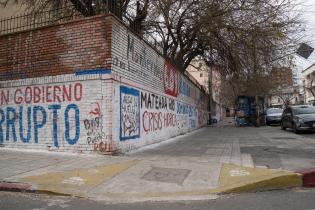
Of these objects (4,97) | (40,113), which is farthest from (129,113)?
(4,97)

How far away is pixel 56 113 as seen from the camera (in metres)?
12.0

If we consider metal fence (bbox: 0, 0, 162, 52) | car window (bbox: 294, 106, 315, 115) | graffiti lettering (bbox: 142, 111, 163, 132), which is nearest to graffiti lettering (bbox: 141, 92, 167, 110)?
graffiti lettering (bbox: 142, 111, 163, 132)

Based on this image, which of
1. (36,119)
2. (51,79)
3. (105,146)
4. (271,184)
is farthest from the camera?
(36,119)

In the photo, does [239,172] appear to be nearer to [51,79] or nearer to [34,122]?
[51,79]

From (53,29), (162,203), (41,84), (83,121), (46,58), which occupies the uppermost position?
(53,29)

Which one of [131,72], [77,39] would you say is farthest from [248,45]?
[77,39]

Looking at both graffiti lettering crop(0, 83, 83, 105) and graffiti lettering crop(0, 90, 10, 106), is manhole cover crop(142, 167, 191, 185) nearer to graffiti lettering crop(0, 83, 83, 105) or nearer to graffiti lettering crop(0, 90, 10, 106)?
graffiti lettering crop(0, 83, 83, 105)

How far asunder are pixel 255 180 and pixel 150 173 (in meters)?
2.31

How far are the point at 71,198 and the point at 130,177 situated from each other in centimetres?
167

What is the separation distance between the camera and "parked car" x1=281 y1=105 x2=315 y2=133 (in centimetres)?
2031

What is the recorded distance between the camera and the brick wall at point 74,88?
11.4 metres

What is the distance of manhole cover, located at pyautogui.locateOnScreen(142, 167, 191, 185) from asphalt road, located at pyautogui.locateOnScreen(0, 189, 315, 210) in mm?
1360

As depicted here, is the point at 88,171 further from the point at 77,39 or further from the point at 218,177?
the point at 77,39

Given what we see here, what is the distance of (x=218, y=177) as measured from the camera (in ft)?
27.2
